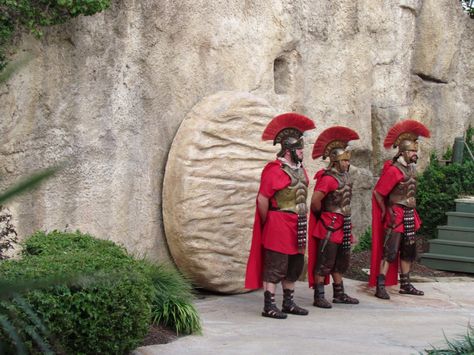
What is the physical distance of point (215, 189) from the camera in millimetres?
7973

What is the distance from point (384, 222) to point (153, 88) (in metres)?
A: 2.75

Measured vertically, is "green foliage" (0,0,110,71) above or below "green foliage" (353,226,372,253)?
above

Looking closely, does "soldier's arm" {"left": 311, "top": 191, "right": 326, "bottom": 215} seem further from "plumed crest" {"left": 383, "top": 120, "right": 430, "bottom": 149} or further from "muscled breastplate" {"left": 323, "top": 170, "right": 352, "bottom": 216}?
"plumed crest" {"left": 383, "top": 120, "right": 430, "bottom": 149}

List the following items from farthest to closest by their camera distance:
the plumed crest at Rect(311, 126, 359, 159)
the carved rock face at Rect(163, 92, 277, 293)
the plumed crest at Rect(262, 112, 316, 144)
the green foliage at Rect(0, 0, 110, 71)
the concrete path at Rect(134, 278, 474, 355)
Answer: the plumed crest at Rect(311, 126, 359, 159) → the carved rock face at Rect(163, 92, 277, 293) → the plumed crest at Rect(262, 112, 316, 144) → the green foliage at Rect(0, 0, 110, 71) → the concrete path at Rect(134, 278, 474, 355)

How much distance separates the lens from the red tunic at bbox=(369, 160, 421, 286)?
28.1 feet

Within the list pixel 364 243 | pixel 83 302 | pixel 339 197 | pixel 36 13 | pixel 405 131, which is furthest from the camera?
pixel 364 243

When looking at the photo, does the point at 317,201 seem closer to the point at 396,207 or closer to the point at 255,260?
the point at 255,260

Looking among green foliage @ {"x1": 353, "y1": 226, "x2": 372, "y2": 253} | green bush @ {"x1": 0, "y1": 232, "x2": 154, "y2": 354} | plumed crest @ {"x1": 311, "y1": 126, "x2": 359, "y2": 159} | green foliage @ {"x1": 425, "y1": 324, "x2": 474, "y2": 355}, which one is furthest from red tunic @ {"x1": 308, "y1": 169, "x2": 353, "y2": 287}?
green foliage @ {"x1": 353, "y1": 226, "x2": 372, "y2": 253}

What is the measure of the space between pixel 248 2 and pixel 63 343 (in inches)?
193

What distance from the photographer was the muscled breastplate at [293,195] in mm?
7406

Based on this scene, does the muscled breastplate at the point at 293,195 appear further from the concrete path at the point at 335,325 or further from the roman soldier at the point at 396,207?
the roman soldier at the point at 396,207

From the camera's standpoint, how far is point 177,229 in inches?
311

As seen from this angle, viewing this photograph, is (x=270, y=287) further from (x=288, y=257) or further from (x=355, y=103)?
(x=355, y=103)

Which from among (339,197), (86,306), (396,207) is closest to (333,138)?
(339,197)
